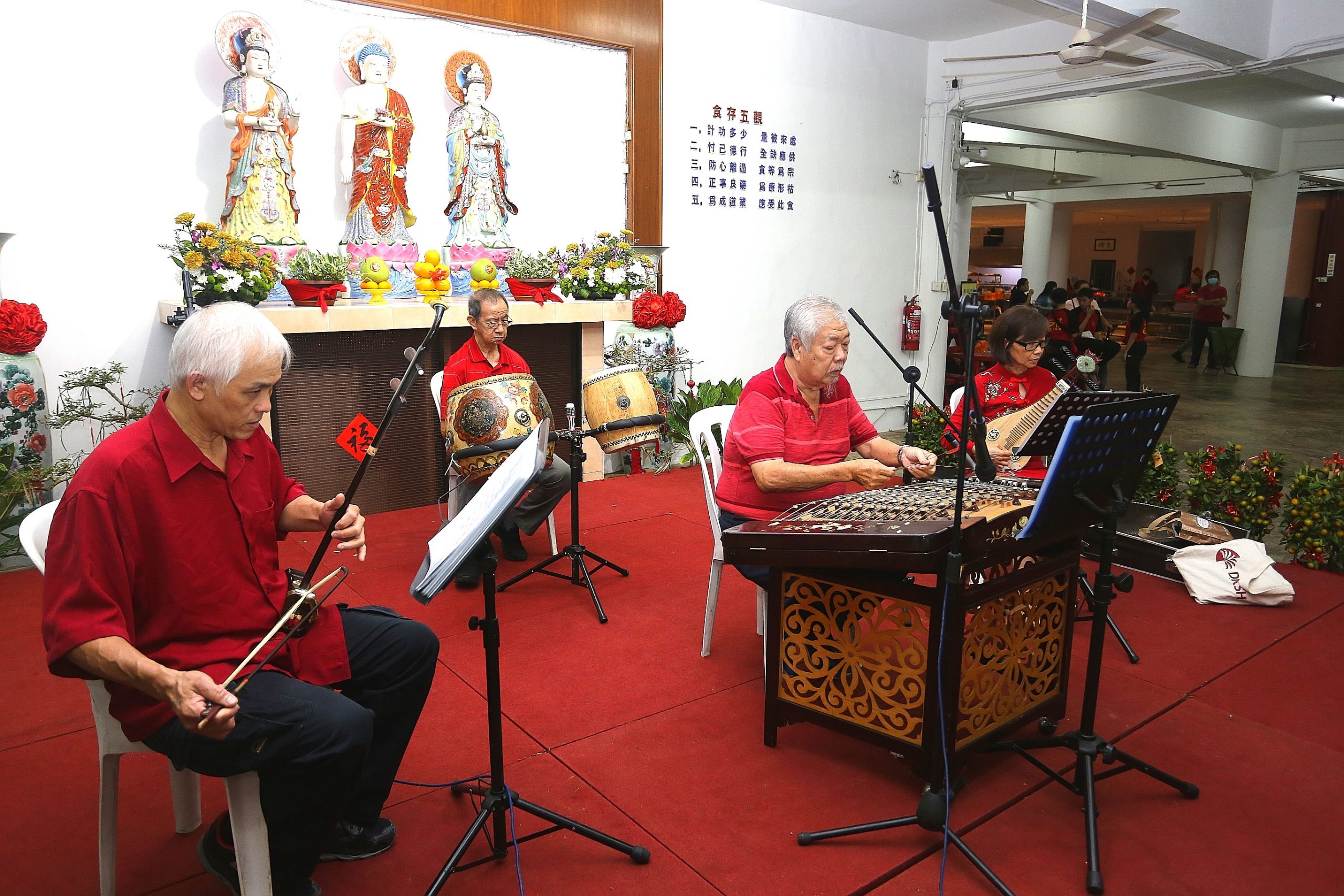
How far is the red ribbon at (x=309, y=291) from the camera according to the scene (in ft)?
15.6

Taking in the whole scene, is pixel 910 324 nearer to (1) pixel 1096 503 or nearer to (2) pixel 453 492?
(2) pixel 453 492

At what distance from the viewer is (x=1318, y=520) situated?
4.33 m

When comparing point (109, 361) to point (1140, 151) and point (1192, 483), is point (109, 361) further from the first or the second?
point (1140, 151)

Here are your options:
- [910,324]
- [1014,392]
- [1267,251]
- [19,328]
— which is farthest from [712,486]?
[1267,251]

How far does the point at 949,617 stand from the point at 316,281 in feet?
12.5

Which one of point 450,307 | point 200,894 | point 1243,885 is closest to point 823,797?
point 1243,885

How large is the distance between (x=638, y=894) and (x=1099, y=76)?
23.0 ft

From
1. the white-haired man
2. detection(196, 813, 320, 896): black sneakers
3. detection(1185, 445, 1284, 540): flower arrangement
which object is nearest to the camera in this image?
the white-haired man

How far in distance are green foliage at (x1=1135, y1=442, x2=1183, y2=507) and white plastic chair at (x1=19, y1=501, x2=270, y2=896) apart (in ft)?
14.8

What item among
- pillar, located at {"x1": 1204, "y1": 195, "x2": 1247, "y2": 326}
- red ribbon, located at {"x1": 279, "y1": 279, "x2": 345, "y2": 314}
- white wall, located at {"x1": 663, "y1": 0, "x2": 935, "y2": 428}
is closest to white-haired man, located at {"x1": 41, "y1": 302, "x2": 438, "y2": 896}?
red ribbon, located at {"x1": 279, "y1": 279, "x2": 345, "y2": 314}

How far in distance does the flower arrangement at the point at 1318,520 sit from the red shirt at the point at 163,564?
449 cm

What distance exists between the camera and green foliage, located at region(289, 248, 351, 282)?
479 cm

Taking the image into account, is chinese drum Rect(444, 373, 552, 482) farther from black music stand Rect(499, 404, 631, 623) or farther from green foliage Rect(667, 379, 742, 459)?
green foliage Rect(667, 379, 742, 459)

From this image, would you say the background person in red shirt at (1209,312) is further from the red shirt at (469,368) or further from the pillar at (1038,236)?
the red shirt at (469,368)
